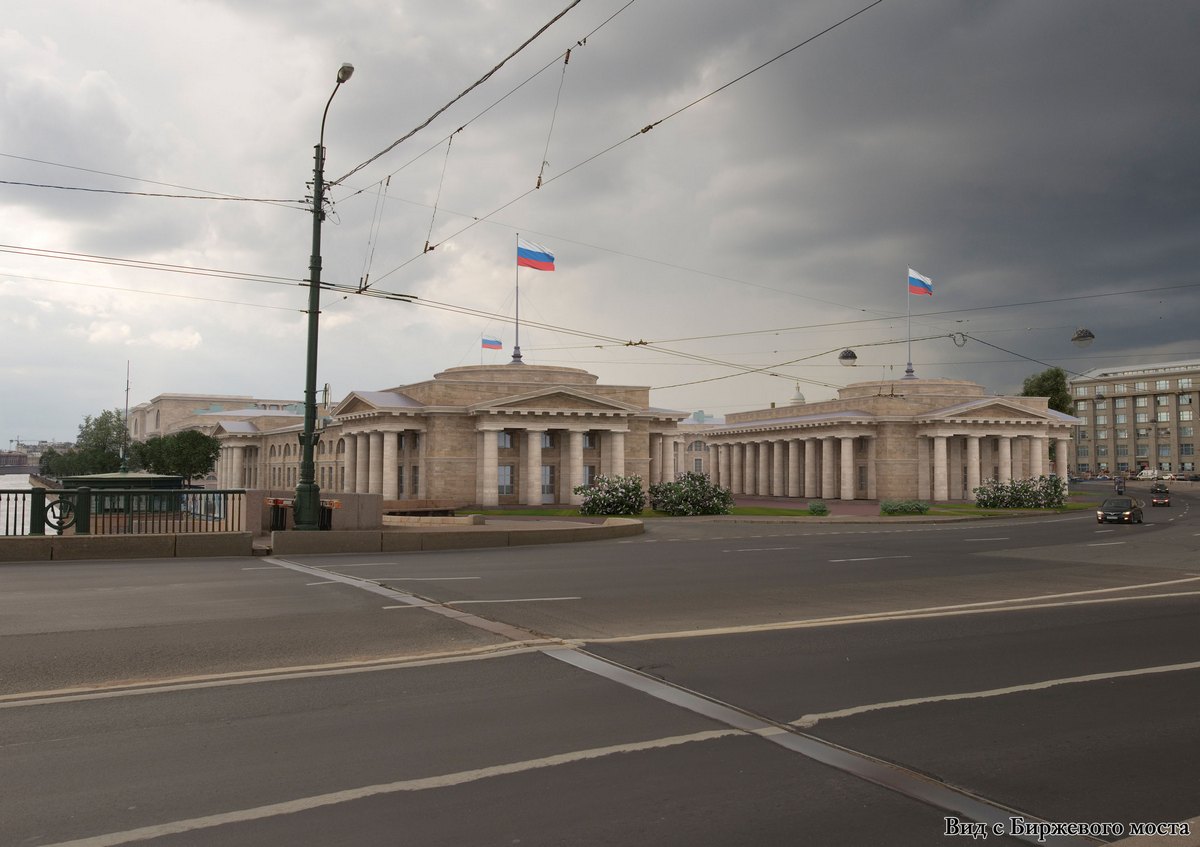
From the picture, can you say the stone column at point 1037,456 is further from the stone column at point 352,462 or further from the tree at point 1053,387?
the stone column at point 352,462

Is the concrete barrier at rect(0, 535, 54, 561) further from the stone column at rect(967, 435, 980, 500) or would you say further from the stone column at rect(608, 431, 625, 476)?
the stone column at rect(967, 435, 980, 500)

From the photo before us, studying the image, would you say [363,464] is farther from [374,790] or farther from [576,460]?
[374,790]

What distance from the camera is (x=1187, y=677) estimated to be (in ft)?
28.9

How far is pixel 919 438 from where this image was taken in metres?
74.8

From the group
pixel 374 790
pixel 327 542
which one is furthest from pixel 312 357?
pixel 374 790

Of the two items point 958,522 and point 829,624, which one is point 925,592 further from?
point 958,522

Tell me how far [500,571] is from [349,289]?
996cm

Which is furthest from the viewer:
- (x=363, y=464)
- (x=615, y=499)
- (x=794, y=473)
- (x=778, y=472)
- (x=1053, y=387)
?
(x=1053, y=387)

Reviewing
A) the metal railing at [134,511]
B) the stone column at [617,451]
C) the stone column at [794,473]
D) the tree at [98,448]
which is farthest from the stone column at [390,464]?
the tree at [98,448]

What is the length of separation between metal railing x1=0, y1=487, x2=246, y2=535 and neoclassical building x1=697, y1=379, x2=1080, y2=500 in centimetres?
5953

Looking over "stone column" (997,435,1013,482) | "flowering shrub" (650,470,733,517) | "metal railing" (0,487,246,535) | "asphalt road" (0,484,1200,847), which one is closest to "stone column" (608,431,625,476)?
"flowering shrub" (650,470,733,517)

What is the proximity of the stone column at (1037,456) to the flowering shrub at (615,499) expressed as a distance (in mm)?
45550

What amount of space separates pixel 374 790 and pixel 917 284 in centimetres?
6210

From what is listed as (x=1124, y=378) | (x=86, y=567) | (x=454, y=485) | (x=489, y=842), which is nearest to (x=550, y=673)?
(x=489, y=842)
